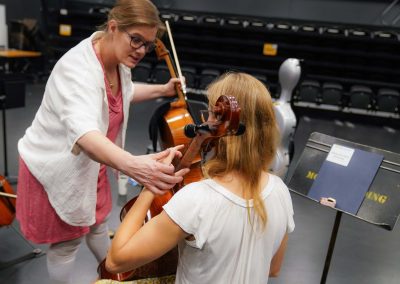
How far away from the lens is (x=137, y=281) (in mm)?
1232

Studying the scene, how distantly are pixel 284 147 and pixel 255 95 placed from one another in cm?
237

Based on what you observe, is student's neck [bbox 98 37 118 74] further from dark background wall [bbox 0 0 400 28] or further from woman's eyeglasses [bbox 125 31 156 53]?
dark background wall [bbox 0 0 400 28]

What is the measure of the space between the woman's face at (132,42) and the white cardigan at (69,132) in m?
0.10

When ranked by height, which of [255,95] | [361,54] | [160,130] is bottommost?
[160,130]

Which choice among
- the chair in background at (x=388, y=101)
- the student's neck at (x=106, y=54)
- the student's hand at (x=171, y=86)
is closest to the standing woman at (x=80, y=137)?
the student's neck at (x=106, y=54)

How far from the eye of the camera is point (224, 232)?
3.17ft

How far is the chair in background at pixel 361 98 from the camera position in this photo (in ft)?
23.2

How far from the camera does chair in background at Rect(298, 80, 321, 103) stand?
7242 mm

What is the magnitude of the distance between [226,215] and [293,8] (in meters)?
8.47

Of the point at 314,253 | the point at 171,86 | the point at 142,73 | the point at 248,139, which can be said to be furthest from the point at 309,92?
the point at 248,139

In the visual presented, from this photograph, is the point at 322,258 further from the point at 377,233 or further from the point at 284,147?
the point at 284,147

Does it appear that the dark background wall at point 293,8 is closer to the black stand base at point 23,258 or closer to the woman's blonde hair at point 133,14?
the black stand base at point 23,258

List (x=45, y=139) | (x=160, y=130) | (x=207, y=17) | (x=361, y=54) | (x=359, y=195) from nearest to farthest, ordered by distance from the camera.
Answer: (x=45, y=139)
(x=359, y=195)
(x=160, y=130)
(x=361, y=54)
(x=207, y=17)

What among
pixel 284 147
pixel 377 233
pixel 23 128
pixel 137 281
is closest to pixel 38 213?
pixel 137 281
